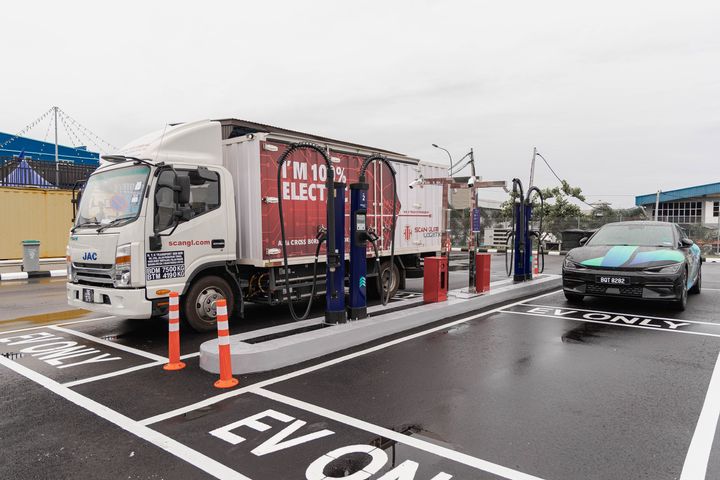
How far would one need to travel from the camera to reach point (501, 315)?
8445mm

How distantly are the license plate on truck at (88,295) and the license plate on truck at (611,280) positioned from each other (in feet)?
26.8

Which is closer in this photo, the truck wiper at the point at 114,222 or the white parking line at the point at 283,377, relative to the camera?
the white parking line at the point at 283,377

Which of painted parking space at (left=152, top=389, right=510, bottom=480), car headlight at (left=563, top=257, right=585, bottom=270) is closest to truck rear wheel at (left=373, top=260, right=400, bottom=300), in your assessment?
car headlight at (left=563, top=257, right=585, bottom=270)

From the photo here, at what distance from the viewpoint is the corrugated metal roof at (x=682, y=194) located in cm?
3145

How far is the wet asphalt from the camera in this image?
3277 millimetres

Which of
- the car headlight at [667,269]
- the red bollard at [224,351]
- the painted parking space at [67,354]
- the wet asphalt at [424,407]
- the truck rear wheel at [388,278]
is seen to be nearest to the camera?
the wet asphalt at [424,407]

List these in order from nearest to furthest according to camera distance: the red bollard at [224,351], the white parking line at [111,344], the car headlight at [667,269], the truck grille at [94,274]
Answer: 1. the red bollard at [224,351]
2. the white parking line at [111,344]
3. the truck grille at [94,274]
4. the car headlight at [667,269]

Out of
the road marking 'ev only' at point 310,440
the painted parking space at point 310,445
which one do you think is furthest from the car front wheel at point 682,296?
the road marking 'ev only' at point 310,440

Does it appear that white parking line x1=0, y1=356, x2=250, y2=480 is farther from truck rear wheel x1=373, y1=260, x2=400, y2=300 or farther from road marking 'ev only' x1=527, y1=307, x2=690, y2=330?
road marking 'ev only' x1=527, y1=307, x2=690, y2=330

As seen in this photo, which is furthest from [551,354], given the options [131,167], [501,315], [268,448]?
[131,167]

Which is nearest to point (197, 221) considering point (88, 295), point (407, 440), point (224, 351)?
point (88, 295)

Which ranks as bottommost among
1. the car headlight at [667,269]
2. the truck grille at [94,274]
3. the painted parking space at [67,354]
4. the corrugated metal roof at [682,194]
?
the painted parking space at [67,354]

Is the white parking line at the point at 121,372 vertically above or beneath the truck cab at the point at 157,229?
beneath

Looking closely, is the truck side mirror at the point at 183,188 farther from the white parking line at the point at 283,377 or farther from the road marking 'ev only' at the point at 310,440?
the road marking 'ev only' at the point at 310,440
